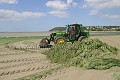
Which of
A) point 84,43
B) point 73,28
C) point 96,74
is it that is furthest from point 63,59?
point 73,28

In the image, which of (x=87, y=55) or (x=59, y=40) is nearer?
(x=87, y=55)

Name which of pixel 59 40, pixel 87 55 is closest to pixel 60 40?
pixel 59 40

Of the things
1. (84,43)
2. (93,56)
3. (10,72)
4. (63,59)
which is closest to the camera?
(10,72)

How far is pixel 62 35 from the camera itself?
920 inches

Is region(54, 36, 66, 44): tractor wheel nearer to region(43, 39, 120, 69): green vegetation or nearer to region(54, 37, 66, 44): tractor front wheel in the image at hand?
region(54, 37, 66, 44): tractor front wheel

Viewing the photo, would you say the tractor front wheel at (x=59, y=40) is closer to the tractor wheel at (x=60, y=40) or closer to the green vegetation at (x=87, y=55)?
the tractor wheel at (x=60, y=40)

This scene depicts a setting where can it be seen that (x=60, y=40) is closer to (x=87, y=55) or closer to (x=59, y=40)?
(x=59, y=40)

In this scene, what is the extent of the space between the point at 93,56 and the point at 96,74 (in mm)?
3024

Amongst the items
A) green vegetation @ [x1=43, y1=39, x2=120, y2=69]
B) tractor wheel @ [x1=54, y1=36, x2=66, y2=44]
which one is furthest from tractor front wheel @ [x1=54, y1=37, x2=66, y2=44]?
green vegetation @ [x1=43, y1=39, x2=120, y2=69]

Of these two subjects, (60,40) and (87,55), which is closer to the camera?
(87,55)

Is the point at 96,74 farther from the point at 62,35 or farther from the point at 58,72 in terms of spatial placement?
the point at 62,35

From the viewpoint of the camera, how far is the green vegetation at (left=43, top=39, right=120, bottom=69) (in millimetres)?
10438

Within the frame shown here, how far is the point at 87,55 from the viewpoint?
12.3 m

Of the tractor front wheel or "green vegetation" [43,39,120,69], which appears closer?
"green vegetation" [43,39,120,69]
